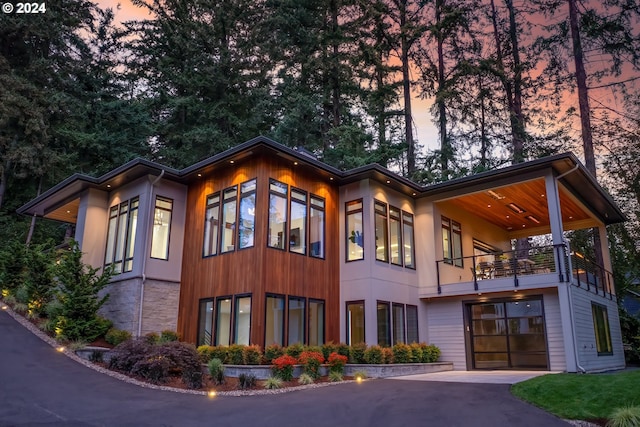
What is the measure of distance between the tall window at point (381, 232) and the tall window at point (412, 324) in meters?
1.93

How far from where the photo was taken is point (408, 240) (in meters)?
15.8

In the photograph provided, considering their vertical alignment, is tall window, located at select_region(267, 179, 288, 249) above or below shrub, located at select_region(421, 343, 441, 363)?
above

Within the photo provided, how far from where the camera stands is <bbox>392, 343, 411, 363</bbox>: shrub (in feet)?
42.4

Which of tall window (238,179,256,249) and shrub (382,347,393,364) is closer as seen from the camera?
shrub (382,347,393,364)

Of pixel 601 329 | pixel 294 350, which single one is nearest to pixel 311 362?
pixel 294 350

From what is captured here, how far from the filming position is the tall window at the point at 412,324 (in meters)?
14.8

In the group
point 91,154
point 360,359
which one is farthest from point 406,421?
point 91,154

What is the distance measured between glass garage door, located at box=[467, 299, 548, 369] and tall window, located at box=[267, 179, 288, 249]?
6.60 metres

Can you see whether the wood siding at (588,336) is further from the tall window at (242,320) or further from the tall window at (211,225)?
the tall window at (211,225)

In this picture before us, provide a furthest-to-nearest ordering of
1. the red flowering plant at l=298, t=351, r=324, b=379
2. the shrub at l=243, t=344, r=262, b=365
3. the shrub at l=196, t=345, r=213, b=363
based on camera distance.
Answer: the shrub at l=196, t=345, r=213, b=363
the shrub at l=243, t=344, r=262, b=365
the red flowering plant at l=298, t=351, r=324, b=379

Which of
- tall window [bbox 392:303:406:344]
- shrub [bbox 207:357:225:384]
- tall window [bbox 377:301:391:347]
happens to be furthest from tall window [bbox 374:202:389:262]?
shrub [bbox 207:357:225:384]

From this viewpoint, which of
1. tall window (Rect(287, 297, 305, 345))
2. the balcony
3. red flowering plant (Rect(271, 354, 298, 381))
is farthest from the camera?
the balcony

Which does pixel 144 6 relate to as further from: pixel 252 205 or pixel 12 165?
pixel 252 205

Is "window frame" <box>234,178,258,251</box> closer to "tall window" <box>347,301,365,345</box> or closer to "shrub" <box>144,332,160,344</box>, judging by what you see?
"shrub" <box>144,332,160,344</box>
